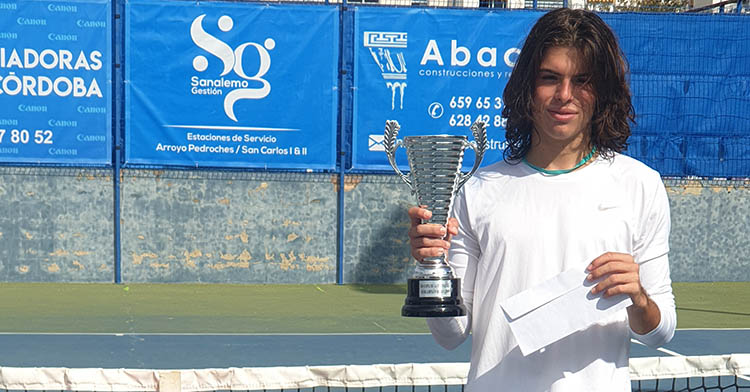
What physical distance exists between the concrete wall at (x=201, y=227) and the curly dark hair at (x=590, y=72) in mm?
10562

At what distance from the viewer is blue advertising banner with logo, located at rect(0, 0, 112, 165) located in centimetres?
1193

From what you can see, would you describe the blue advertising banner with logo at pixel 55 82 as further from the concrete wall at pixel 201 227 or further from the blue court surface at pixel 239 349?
the blue court surface at pixel 239 349

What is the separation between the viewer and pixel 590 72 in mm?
2000

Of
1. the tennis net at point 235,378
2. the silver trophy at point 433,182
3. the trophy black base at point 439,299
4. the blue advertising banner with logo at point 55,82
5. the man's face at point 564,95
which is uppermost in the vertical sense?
the blue advertising banner with logo at point 55,82

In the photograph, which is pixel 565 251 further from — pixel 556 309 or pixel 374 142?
pixel 374 142

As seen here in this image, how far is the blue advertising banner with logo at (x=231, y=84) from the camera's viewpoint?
1223 cm

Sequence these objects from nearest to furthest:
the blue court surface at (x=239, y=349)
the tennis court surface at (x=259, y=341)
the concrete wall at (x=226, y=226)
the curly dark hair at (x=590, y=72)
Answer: the curly dark hair at (x=590, y=72)
the tennis court surface at (x=259, y=341)
the blue court surface at (x=239, y=349)
the concrete wall at (x=226, y=226)

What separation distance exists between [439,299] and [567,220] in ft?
1.05

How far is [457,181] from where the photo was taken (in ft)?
7.48

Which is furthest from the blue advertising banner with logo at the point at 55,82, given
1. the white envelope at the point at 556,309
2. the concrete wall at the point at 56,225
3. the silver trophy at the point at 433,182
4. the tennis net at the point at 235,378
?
the white envelope at the point at 556,309

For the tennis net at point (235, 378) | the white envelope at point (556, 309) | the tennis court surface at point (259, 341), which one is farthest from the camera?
the tennis court surface at point (259, 341)

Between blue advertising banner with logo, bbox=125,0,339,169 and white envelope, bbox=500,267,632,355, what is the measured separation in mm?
10632

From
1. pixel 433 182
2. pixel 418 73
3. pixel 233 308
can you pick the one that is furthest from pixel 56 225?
pixel 433 182

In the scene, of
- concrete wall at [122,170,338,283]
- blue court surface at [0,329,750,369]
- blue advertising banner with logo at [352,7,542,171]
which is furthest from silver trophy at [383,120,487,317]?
concrete wall at [122,170,338,283]
